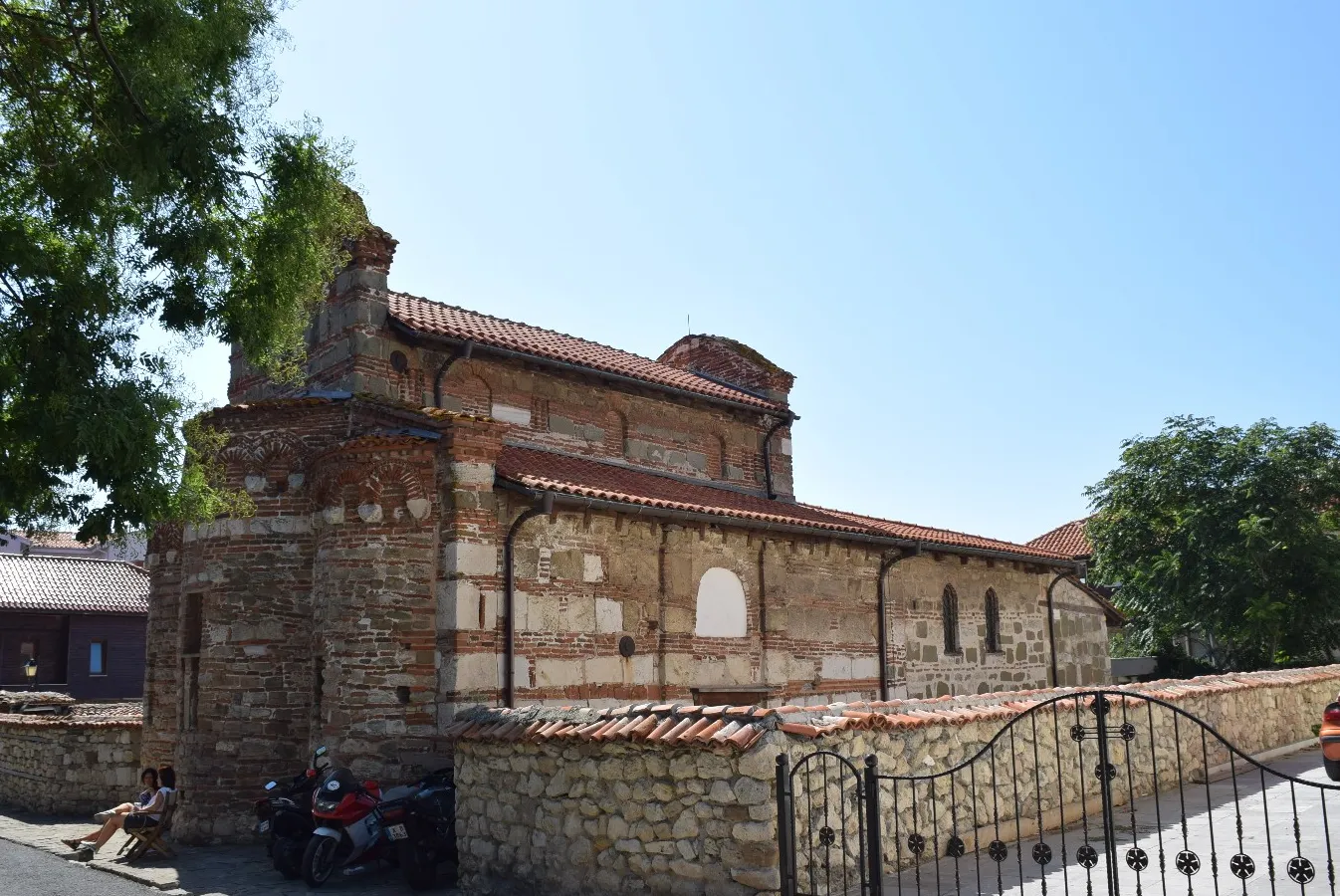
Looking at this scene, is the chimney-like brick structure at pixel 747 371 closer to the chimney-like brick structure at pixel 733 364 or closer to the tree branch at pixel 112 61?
the chimney-like brick structure at pixel 733 364

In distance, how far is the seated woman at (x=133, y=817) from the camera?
11938 mm

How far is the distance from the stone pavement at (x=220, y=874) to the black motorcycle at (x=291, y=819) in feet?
0.60

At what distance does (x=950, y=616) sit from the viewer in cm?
1891

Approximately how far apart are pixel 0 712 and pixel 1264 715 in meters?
20.4

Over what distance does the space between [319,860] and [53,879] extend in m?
3.18

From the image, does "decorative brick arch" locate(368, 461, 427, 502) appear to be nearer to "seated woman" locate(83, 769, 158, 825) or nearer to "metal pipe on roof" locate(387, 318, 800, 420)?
"metal pipe on roof" locate(387, 318, 800, 420)

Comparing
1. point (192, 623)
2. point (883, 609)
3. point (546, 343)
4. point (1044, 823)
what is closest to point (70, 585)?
point (192, 623)

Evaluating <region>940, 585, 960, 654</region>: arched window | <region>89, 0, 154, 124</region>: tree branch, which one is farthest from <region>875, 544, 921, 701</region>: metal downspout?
<region>89, 0, 154, 124</region>: tree branch

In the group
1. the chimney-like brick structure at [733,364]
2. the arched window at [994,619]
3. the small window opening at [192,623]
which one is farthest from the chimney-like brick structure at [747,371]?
the small window opening at [192,623]

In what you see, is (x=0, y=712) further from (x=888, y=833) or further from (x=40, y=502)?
(x=888, y=833)

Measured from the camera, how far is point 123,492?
7.96 metres

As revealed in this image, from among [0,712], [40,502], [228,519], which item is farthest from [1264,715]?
[0,712]

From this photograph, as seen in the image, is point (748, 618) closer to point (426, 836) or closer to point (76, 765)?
point (426, 836)

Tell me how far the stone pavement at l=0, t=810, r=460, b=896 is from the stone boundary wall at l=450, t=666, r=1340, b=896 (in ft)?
3.78
